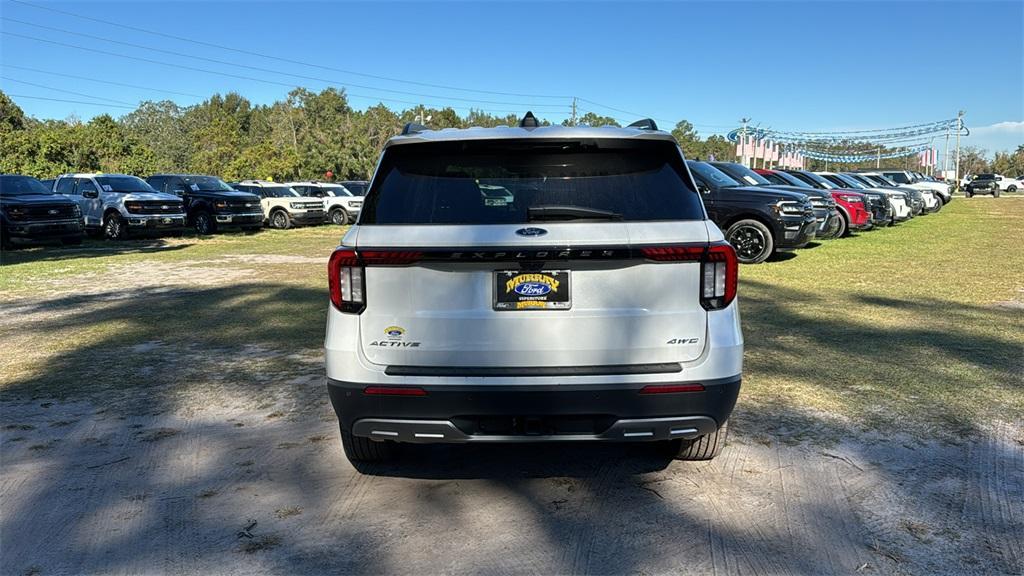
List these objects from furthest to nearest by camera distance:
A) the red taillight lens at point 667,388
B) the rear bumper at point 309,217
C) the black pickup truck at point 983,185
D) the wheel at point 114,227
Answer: the black pickup truck at point 983,185 → the rear bumper at point 309,217 → the wheel at point 114,227 → the red taillight lens at point 667,388

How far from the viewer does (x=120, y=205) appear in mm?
19297

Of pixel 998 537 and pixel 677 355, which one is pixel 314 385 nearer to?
pixel 677 355

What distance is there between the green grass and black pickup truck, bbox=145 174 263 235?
7881 millimetres

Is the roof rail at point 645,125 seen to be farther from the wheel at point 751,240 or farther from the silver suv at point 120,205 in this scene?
the silver suv at point 120,205

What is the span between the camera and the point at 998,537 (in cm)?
324

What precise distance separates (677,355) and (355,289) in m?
1.48

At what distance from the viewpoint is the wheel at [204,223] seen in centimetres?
2228

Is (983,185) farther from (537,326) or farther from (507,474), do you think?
(537,326)

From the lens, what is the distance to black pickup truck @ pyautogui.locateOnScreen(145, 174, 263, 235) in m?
22.2

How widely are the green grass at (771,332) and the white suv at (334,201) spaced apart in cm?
1295

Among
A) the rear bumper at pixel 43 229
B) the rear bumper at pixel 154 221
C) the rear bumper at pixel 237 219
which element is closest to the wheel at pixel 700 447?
the rear bumper at pixel 43 229

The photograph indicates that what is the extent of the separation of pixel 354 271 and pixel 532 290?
0.81 metres

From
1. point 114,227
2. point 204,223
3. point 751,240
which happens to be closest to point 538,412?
point 751,240

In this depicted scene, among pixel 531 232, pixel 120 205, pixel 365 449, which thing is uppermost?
pixel 120 205
